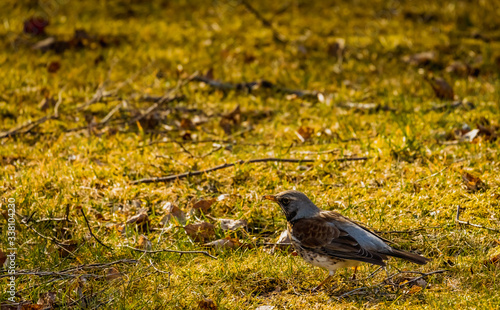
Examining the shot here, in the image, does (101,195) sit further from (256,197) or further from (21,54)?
(21,54)

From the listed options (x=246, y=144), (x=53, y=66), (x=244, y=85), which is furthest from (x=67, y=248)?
(x=53, y=66)

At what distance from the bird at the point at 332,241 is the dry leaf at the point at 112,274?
3.99 feet

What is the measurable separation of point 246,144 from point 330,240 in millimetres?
2530

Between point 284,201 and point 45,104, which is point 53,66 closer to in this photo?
point 45,104

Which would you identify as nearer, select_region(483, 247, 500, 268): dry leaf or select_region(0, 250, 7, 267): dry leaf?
select_region(483, 247, 500, 268): dry leaf

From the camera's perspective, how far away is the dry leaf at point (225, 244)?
4469 millimetres

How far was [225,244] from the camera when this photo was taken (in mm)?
4473

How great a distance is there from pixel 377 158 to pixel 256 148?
4.18 feet

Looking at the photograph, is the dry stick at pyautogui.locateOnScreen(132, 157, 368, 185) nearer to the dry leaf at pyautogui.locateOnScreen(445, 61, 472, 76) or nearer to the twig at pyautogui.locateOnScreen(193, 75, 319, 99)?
the twig at pyautogui.locateOnScreen(193, 75, 319, 99)

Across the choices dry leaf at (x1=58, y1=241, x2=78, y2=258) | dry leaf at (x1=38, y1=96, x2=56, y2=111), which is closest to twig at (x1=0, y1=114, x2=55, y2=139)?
dry leaf at (x1=38, y1=96, x2=56, y2=111)

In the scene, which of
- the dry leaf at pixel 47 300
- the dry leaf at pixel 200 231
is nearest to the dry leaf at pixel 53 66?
the dry leaf at pixel 200 231

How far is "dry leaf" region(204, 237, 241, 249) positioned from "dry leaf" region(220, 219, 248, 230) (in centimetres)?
22

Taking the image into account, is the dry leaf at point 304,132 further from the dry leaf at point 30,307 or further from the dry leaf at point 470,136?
the dry leaf at point 30,307

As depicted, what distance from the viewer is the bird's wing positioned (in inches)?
148
